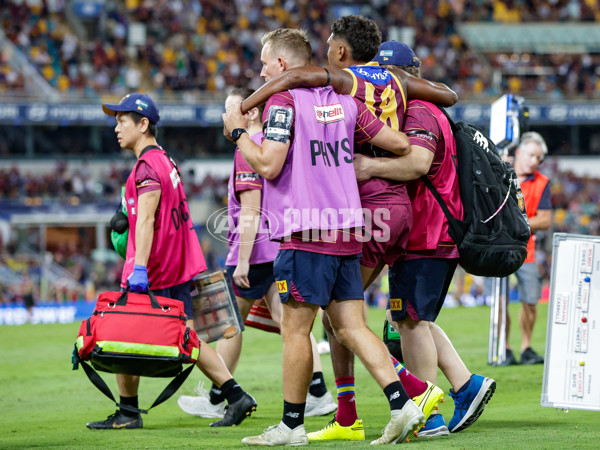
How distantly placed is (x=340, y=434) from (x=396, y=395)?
0.70 metres

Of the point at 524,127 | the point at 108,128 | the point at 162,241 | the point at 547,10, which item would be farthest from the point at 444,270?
the point at 547,10

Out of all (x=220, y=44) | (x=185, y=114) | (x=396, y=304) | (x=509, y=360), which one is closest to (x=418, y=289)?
(x=396, y=304)

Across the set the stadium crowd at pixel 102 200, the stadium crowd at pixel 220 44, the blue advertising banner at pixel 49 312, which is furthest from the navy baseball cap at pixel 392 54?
the stadium crowd at pixel 220 44

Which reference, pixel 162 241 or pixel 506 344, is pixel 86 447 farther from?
pixel 506 344

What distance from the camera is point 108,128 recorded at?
1337 inches

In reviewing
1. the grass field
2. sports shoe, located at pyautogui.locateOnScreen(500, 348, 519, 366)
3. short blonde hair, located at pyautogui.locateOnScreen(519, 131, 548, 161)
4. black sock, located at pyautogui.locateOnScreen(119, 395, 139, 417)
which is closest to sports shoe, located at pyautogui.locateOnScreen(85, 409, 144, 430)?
black sock, located at pyautogui.locateOnScreen(119, 395, 139, 417)

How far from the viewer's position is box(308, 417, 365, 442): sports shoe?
5430 millimetres

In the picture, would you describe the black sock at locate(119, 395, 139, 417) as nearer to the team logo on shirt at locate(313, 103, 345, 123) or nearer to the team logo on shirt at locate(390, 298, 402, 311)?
the team logo on shirt at locate(390, 298, 402, 311)

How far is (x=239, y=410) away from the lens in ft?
20.7

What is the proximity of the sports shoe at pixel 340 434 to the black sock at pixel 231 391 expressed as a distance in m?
0.97

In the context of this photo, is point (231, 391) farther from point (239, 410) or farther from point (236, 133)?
point (236, 133)

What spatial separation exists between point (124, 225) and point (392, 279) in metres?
1.92

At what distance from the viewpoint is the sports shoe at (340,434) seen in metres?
5.43

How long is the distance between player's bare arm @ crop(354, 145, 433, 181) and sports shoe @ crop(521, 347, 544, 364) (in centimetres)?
A: 517
